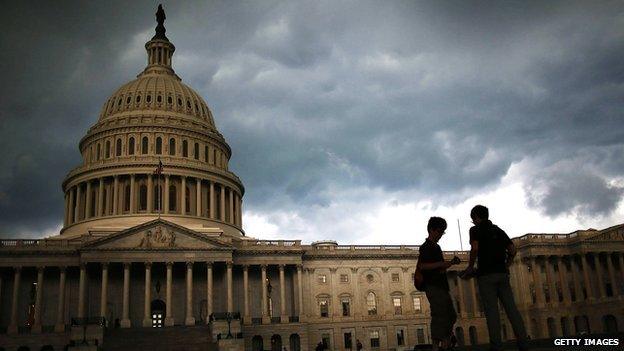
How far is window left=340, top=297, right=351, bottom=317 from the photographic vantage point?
3268 inches

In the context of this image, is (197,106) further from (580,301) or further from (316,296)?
(580,301)

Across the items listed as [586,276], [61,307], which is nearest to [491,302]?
[61,307]

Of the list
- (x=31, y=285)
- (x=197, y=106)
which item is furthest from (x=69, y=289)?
(x=197, y=106)

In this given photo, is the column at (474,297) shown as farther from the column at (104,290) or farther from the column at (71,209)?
the column at (71,209)

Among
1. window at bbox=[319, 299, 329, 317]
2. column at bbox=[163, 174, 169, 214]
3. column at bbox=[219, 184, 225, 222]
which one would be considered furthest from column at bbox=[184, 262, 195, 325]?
column at bbox=[219, 184, 225, 222]

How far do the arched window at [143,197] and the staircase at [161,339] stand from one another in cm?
2640

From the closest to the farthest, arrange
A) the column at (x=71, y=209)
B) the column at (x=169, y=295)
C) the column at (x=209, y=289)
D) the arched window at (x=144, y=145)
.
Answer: the column at (x=169, y=295)
the column at (x=209, y=289)
the column at (x=71, y=209)
the arched window at (x=144, y=145)

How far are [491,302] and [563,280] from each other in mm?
82521

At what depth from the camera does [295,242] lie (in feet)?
267

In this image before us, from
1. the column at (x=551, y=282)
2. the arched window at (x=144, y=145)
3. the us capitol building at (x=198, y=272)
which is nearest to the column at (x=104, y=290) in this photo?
the us capitol building at (x=198, y=272)

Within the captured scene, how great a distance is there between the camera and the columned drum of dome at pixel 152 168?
8731cm

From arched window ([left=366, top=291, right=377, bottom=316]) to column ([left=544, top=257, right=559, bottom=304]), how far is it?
82.3 ft

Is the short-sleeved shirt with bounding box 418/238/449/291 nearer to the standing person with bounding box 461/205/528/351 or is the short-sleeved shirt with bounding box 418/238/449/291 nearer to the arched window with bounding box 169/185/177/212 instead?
the standing person with bounding box 461/205/528/351

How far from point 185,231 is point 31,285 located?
19.1 m
